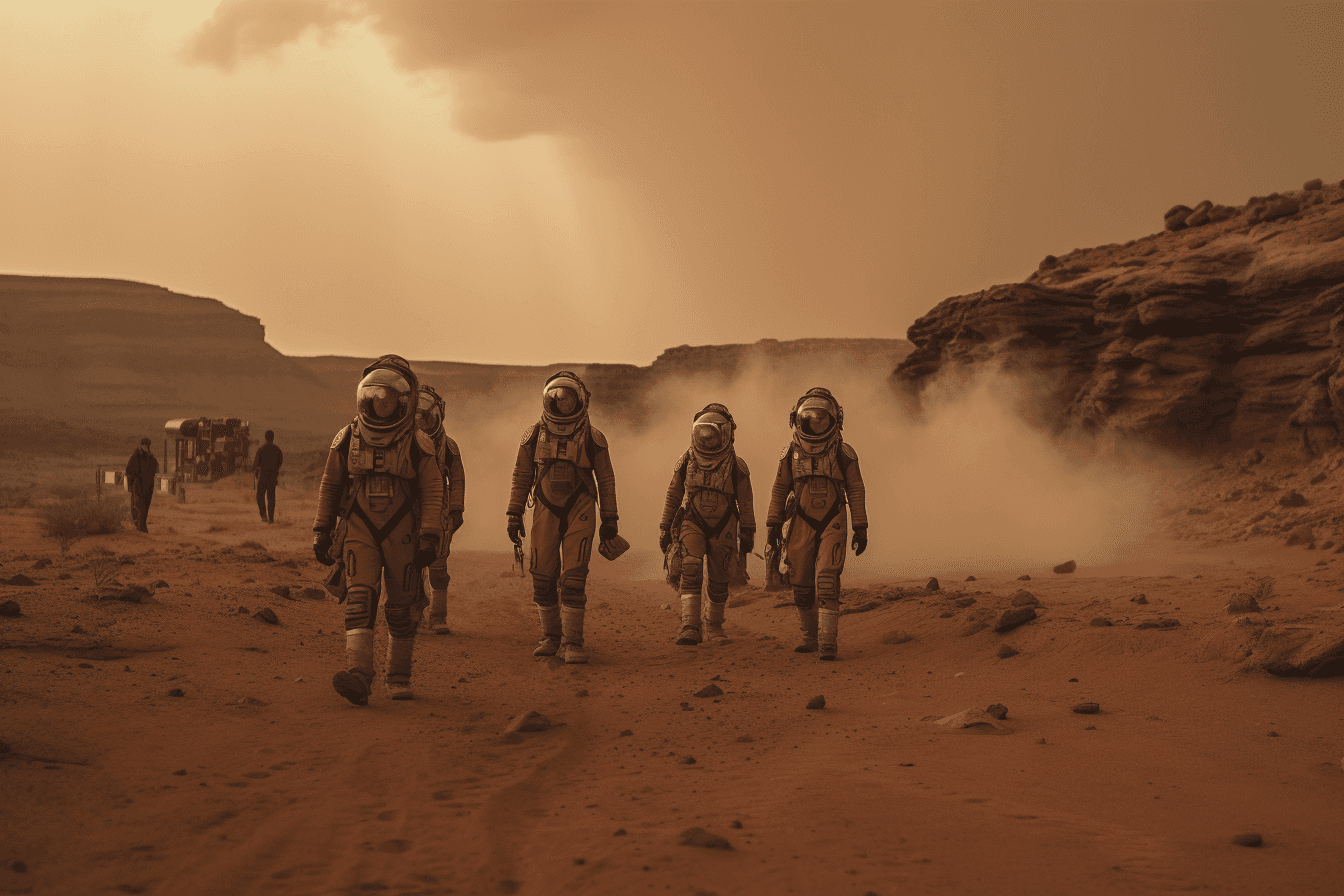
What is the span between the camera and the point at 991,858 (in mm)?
4297

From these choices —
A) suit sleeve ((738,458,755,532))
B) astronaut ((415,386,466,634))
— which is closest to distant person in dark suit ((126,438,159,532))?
astronaut ((415,386,466,634))

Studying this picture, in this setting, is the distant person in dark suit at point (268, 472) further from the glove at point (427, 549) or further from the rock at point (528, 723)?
the rock at point (528, 723)

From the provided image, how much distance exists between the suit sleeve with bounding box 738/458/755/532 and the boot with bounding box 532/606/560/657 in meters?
2.31

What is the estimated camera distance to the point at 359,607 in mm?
7641

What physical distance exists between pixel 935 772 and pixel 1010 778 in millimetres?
395

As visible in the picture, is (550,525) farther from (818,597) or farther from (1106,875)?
(1106,875)

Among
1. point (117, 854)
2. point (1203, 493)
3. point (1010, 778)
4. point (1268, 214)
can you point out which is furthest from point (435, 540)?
point (1268, 214)

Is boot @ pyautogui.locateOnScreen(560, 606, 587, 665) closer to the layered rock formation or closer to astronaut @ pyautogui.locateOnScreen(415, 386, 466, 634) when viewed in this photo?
astronaut @ pyautogui.locateOnScreen(415, 386, 466, 634)

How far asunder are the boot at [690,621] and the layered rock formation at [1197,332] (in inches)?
607

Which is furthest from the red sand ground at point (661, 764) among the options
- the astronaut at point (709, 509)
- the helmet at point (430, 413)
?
the helmet at point (430, 413)

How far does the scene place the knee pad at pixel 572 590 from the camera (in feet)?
32.4

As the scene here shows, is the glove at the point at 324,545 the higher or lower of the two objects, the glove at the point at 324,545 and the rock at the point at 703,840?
the higher

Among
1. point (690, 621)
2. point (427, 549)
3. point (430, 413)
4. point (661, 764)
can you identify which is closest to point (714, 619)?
point (690, 621)

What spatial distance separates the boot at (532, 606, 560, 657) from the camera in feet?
33.3
